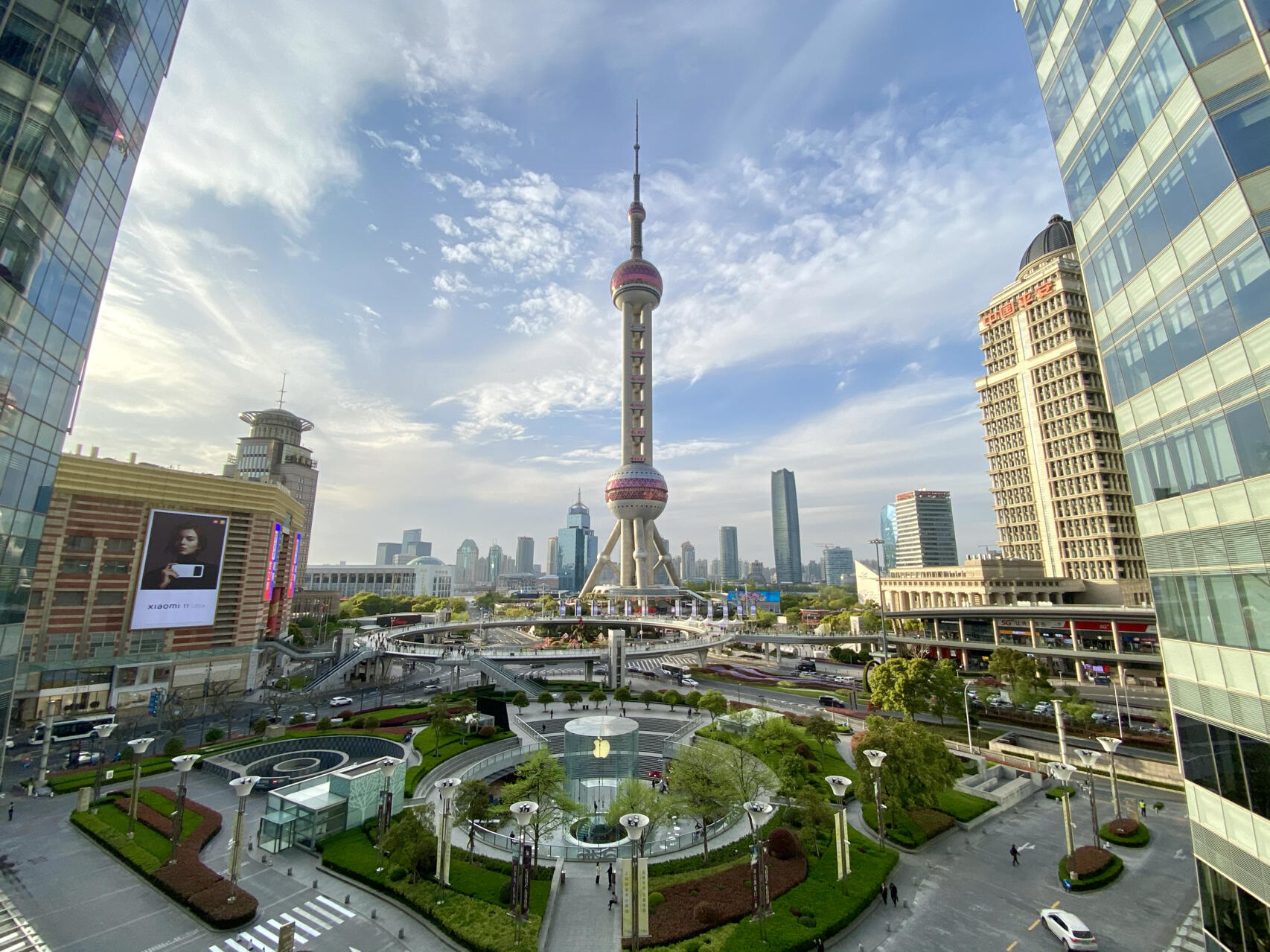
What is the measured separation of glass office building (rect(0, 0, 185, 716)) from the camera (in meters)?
17.8

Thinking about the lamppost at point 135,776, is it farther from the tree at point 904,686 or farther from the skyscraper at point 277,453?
the skyscraper at point 277,453

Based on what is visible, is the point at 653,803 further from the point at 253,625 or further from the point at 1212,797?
the point at 253,625

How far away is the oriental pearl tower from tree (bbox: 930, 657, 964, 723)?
259 feet

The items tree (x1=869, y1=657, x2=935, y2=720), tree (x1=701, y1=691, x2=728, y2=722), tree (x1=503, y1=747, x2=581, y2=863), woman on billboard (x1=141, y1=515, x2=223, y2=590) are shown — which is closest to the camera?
tree (x1=503, y1=747, x2=581, y2=863)

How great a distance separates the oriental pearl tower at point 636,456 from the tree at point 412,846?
98.3 meters

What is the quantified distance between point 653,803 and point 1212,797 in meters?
18.6

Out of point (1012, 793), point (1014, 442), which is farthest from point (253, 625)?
point (1014, 442)

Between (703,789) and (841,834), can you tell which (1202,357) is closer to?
(841,834)

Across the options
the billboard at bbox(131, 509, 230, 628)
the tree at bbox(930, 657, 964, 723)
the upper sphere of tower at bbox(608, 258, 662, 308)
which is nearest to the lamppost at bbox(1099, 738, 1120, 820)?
the tree at bbox(930, 657, 964, 723)

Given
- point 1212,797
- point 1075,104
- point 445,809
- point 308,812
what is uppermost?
point 1075,104

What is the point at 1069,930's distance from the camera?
63.6 ft

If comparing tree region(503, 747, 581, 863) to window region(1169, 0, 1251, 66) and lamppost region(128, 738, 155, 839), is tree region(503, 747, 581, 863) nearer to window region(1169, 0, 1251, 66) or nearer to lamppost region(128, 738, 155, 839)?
lamppost region(128, 738, 155, 839)

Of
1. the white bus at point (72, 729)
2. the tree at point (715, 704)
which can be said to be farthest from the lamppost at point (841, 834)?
the white bus at point (72, 729)

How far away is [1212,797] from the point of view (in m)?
15.8
